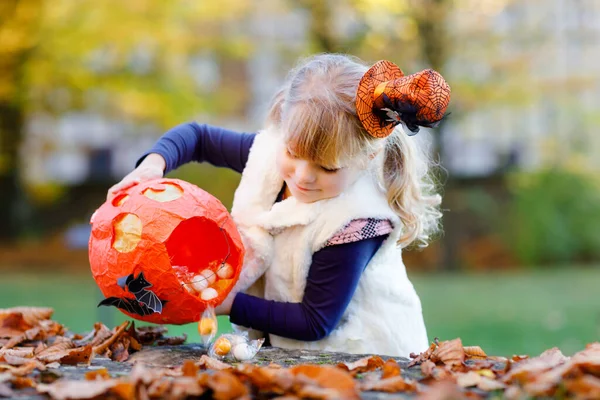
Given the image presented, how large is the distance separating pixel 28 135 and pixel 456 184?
7.64 meters

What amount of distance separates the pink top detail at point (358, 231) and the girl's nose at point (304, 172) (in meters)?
0.24

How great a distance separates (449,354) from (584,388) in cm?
69

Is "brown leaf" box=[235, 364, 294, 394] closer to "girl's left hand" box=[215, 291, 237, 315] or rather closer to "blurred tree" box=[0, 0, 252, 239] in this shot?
"girl's left hand" box=[215, 291, 237, 315]

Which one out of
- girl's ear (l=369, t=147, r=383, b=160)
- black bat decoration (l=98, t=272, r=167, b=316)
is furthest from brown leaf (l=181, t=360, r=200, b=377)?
girl's ear (l=369, t=147, r=383, b=160)

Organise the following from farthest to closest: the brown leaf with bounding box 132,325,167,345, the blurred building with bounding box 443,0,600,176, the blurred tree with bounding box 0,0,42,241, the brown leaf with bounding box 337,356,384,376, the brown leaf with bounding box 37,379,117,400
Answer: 1. the blurred building with bounding box 443,0,600,176
2. the blurred tree with bounding box 0,0,42,241
3. the brown leaf with bounding box 132,325,167,345
4. the brown leaf with bounding box 337,356,384,376
5. the brown leaf with bounding box 37,379,117,400

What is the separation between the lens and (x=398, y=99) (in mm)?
2646

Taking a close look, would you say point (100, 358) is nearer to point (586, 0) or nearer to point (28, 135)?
point (28, 135)

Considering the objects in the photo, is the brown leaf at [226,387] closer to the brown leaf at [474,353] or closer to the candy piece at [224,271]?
the candy piece at [224,271]

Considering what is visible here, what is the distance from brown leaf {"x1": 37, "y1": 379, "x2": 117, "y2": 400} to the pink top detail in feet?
3.65

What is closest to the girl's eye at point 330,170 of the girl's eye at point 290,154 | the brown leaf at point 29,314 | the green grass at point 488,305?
the girl's eye at point 290,154

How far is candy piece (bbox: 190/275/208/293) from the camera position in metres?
Answer: 2.82

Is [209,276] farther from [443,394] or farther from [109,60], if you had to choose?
[109,60]

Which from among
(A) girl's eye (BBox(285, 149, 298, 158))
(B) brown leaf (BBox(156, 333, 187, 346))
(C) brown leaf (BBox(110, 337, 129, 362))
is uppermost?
(A) girl's eye (BBox(285, 149, 298, 158))

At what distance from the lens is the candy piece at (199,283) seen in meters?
2.82
